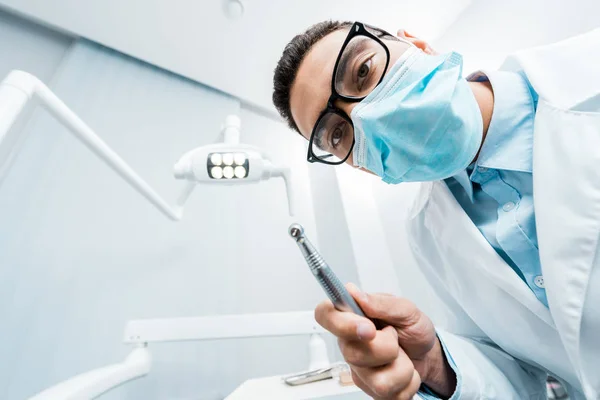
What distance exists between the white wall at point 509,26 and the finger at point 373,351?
1.03 m

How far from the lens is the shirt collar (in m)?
0.55

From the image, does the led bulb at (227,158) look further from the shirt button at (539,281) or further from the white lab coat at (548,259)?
the shirt button at (539,281)

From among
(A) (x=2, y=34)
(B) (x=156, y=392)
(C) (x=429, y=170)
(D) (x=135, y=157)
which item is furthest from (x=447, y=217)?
(A) (x=2, y=34)

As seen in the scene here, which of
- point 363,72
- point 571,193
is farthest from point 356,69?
point 571,193

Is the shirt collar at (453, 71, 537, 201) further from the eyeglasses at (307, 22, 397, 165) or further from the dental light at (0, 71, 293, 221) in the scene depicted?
the dental light at (0, 71, 293, 221)

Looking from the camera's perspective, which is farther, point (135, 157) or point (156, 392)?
point (135, 157)

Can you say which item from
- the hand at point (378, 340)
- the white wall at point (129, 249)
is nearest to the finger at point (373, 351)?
the hand at point (378, 340)

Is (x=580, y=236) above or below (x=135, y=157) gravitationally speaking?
below

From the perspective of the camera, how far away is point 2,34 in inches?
45.4

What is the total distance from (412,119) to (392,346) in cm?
37

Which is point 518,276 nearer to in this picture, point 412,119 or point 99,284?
point 412,119

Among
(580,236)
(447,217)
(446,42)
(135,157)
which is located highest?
(446,42)

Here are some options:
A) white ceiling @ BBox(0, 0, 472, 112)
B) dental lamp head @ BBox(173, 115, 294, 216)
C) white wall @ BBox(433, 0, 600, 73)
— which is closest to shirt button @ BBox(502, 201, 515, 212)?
dental lamp head @ BBox(173, 115, 294, 216)

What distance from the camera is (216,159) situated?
2.31ft
